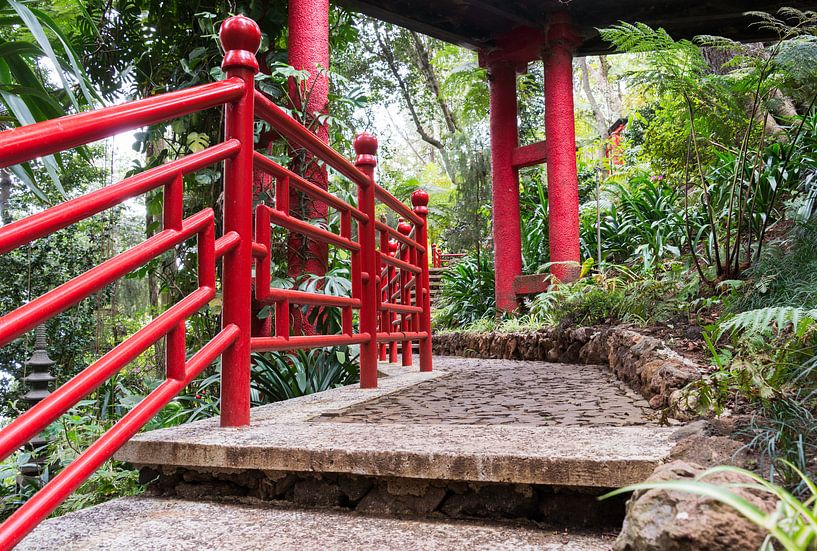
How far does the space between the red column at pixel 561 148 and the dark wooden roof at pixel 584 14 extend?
0.79 ft

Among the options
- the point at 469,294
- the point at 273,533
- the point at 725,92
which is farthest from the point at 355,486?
the point at 469,294

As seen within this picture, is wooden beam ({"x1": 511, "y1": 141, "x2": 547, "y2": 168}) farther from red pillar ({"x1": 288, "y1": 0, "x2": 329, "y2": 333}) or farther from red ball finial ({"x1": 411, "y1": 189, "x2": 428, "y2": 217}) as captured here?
red pillar ({"x1": 288, "y1": 0, "x2": 329, "y2": 333})

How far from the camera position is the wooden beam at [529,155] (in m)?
7.05

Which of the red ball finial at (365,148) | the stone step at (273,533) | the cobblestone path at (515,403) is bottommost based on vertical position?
the stone step at (273,533)

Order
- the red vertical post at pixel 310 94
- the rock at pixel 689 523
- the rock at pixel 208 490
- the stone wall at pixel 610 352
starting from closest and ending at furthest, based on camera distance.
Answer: the rock at pixel 689 523
the rock at pixel 208 490
the stone wall at pixel 610 352
the red vertical post at pixel 310 94

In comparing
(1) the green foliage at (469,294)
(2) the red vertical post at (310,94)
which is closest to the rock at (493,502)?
(2) the red vertical post at (310,94)

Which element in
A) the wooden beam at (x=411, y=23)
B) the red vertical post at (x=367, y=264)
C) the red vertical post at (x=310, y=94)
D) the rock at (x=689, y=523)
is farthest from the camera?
the wooden beam at (x=411, y=23)

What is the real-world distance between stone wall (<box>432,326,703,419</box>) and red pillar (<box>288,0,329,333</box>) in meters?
1.87

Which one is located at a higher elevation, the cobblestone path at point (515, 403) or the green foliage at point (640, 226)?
the green foliage at point (640, 226)

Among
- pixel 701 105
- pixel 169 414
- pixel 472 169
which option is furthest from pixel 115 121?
pixel 472 169

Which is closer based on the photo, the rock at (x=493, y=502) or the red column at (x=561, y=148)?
the rock at (x=493, y=502)

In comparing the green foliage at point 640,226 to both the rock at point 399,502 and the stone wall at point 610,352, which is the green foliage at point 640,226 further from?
the rock at point 399,502

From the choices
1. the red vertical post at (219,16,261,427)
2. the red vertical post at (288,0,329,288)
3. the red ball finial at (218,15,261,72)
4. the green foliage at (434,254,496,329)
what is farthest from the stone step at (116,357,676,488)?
the green foliage at (434,254,496,329)

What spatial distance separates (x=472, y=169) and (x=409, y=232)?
15.4 ft
